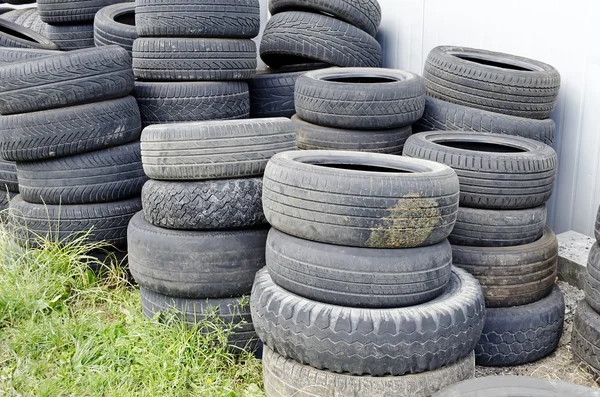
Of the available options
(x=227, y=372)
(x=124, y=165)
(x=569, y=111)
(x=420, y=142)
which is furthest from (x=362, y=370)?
(x=569, y=111)

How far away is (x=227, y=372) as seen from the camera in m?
3.64

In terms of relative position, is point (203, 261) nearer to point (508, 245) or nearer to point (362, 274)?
point (362, 274)

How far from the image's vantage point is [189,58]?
489 cm

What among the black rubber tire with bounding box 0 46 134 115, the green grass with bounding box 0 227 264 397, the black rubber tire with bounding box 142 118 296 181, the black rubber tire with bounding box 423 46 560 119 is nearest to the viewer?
the green grass with bounding box 0 227 264 397

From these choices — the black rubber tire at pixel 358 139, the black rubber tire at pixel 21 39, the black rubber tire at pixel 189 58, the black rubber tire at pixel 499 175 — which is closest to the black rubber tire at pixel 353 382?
the black rubber tire at pixel 499 175

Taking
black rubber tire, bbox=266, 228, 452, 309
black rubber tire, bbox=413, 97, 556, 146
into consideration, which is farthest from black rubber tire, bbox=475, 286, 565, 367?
black rubber tire, bbox=413, 97, 556, 146

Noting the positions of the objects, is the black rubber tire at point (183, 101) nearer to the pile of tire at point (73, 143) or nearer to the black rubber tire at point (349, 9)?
the pile of tire at point (73, 143)

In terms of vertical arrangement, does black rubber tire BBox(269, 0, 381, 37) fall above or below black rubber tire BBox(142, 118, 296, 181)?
above

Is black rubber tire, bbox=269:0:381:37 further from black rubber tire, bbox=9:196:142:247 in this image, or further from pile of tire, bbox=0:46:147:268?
black rubber tire, bbox=9:196:142:247

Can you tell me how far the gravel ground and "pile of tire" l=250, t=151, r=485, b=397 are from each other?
0.70 m

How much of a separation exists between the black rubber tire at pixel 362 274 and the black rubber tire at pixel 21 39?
4.27m

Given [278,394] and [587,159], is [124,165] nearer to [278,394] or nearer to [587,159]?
[278,394]

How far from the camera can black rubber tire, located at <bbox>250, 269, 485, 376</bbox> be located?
2.93m

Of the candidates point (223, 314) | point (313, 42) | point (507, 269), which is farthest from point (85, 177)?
point (507, 269)
